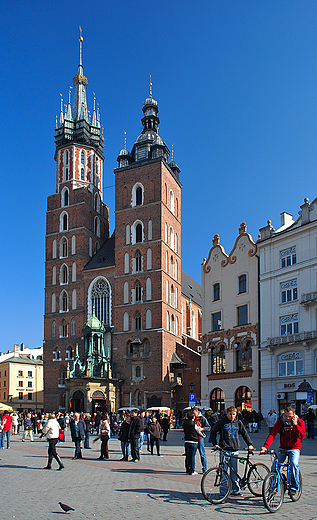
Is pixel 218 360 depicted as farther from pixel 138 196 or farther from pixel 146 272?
pixel 138 196

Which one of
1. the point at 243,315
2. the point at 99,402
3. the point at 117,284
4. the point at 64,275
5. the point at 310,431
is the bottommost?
the point at 99,402

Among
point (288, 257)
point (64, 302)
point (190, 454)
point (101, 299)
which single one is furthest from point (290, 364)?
point (64, 302)

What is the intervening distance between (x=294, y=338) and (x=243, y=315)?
5616 mm

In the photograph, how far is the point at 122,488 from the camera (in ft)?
36.0

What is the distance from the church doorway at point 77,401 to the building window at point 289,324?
21.5 metres

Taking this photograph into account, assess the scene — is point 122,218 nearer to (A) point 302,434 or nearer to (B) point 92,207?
(B) point 92,207

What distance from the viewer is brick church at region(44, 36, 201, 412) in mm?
49969

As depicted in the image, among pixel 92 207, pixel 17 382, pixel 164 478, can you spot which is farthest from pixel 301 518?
pixel 17 382

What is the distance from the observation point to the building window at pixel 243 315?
36.3 metres

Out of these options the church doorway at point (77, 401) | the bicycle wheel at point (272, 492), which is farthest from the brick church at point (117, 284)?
the bicycle wheel at point (272, 492)

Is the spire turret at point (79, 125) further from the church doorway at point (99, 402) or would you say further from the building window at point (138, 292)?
the church doorway at point (99, 402)

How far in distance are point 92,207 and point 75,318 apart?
40.9 feet

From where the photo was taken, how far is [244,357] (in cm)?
3578

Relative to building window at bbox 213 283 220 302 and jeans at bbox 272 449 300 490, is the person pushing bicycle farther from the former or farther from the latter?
building window at bbox 213 283 220 302
